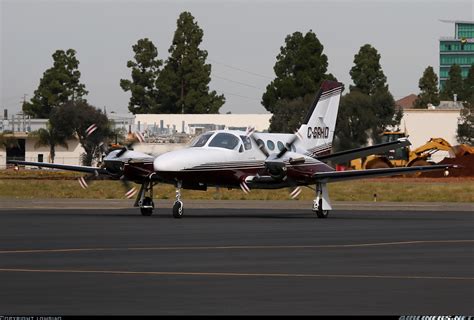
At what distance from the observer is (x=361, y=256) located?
23781 millimetres

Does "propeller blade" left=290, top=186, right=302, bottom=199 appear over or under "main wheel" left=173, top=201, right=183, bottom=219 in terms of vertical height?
over

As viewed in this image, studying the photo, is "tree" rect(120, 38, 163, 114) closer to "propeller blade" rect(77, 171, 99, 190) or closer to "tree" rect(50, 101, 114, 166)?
"tree" rect(50, 101, 114, 166)

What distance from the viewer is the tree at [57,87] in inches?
6388

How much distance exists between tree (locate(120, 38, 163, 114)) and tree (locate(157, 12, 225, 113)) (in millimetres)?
3522

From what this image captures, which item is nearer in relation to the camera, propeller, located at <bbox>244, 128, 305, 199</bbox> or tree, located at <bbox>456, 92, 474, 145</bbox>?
propeller, located at <bbox>244, 128, 305, 199</bbox>

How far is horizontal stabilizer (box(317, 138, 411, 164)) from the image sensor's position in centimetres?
4266

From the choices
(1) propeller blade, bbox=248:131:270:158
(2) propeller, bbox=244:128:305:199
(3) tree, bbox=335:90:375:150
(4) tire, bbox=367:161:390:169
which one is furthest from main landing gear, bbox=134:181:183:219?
(3) tree, bbox=335:90:375:150

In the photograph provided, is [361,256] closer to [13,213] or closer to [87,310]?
[87,310]

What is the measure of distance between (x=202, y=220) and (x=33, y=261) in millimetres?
16959

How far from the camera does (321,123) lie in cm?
4772

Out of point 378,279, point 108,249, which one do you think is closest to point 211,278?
point 378,279

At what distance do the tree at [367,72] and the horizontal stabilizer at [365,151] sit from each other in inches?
4791

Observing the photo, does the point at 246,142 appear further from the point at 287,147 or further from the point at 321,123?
the point at 321,123

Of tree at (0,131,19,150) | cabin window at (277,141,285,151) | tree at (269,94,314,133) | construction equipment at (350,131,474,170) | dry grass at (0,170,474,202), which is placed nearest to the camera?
cabin window at (277,141,285,151)
